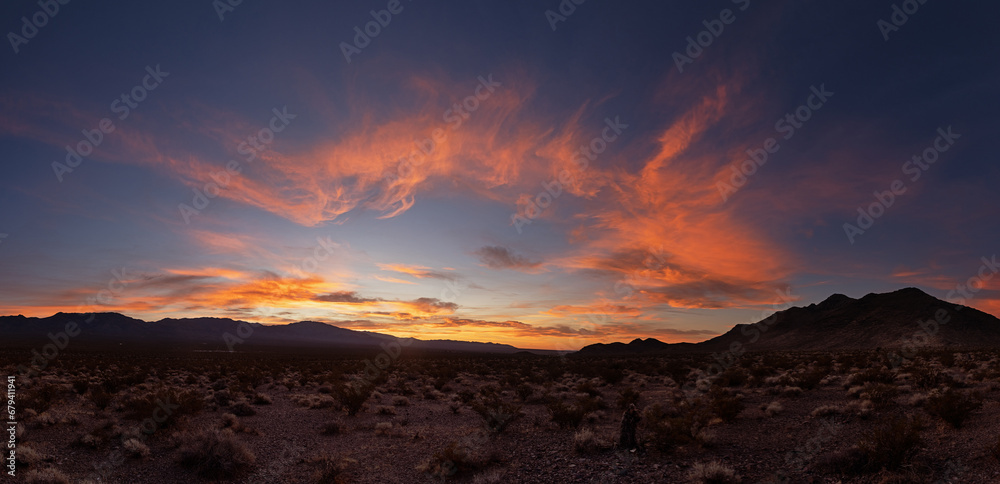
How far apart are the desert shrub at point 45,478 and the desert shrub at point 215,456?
7.73 feet

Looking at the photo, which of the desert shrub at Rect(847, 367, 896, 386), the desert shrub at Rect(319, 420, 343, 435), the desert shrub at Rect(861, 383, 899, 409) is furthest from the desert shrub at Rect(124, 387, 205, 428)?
the desert shrub at Rect(847, 367, 896, 386)

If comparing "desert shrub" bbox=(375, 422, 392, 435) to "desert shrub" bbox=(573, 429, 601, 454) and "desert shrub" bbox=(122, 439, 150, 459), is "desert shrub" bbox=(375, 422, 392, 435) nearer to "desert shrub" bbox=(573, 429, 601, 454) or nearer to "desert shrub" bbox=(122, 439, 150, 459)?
"desert shrub" bbox=(122, 439, 150, 459)

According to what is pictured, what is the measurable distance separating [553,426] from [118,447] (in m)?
13.8

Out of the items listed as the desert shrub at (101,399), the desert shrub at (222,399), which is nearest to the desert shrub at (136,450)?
the desert shrub at (101,399)

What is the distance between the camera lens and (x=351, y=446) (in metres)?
14.4

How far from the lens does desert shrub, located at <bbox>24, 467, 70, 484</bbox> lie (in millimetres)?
9012

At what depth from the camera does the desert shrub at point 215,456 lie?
1083 centimetres

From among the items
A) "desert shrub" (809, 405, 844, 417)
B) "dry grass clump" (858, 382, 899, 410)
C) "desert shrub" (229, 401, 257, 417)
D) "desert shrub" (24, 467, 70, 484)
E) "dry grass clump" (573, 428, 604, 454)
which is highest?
"dry grass clump" (858, 382, 899, 410)

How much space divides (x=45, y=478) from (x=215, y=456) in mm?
3140

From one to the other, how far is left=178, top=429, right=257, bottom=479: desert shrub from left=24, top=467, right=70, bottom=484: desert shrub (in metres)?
2.36

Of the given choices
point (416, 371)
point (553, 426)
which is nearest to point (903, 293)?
point (416, 371)

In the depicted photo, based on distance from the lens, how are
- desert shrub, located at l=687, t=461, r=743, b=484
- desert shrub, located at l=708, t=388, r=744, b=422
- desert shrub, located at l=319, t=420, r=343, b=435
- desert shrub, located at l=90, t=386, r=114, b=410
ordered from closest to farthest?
desert shrub, located at l=687, t=461, r=743, b=484 < desert shrub, located at l=708, t=388, r=744, b=422 < desert shrub, located at l=319, t=420, r=343, b=435 < desert shrub, located at l=90, t=386, r=114, b=410

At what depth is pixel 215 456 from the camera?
1101 cm

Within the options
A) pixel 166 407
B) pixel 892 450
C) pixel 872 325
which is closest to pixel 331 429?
pixel 166 407
